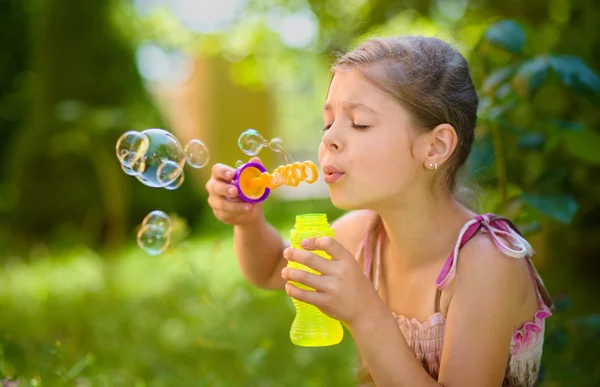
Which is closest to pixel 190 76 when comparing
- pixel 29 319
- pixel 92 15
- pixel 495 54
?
pixel 92 15

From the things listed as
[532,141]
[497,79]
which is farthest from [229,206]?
[532,141]

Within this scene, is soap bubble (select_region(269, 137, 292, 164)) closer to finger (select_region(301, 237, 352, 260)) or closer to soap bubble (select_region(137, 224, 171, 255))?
soap bubble (select_region(137, 224, 171, 255))

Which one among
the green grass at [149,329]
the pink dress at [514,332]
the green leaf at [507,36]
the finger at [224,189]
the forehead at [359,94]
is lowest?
the green grass at [149,329]

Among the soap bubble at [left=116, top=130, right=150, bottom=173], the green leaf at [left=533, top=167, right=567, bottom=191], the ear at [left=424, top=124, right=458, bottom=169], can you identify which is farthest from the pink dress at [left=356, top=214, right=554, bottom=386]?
the soap bubble at [left=116, top=130, right=150, bottom=173]

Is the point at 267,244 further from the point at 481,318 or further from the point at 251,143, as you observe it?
the point at 481,318

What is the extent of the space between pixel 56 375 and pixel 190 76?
16.0m

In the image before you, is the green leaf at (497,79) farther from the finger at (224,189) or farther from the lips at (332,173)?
the finger at (224,189)

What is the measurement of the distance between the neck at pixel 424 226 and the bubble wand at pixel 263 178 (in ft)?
0.74

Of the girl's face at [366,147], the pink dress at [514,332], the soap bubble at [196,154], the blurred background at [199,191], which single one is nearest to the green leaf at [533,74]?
the blurred background at [199,191]

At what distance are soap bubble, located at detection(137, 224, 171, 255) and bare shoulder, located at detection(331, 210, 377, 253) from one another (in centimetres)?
59

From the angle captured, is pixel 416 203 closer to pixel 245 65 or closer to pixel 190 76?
pixel 245 65

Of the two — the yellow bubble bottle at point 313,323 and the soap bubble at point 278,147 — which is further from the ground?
the soap bubble at point 278,147

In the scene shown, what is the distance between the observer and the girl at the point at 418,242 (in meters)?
1.58

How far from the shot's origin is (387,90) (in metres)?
1.73
